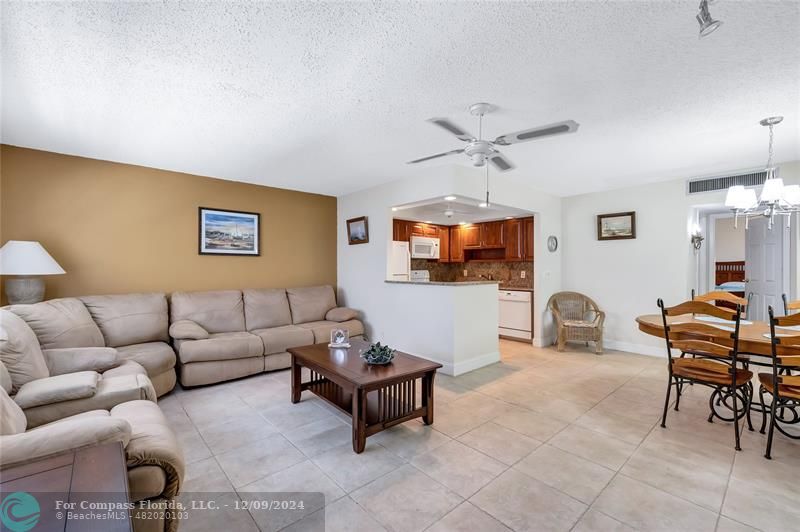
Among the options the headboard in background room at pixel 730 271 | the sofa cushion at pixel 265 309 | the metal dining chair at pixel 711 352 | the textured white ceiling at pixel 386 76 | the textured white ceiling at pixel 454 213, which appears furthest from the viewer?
the headboard in background room at pixel 730 271

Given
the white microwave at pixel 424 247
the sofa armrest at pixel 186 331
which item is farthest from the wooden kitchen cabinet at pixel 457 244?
the sofa armrest at pixel 186 331

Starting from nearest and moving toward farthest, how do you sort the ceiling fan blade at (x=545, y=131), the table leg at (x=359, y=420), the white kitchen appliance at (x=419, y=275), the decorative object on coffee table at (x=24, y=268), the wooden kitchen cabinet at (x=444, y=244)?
the ceiling fan blade at (x=545, y=131)
the table leg at (x=359, y=420)
the decorative object on coffee table at (x=24, y=268)
the white kitchen appliance at (x=419, y=275)
the wooden kitchen cabinet at (x=444, y=244)

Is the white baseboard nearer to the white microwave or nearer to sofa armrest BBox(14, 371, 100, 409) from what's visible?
the white microwave

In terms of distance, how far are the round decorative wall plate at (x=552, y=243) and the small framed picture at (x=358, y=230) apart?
2.88 metres

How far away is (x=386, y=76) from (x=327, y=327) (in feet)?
10.9

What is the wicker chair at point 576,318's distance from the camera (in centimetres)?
501

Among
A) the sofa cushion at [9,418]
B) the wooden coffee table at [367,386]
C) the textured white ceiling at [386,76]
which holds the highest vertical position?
the textured white ceiling at [386,76]

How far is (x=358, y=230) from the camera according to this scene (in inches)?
205

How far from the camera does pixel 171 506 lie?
1.52m

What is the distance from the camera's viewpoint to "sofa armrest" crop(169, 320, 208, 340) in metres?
3.66

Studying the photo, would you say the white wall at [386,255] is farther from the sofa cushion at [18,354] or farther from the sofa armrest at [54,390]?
the sofa cushion at [18,354]

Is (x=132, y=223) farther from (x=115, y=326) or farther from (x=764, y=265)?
(x=764, y=265)

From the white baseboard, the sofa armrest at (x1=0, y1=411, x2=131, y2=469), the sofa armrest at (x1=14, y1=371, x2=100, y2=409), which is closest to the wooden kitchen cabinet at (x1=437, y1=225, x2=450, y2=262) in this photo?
the white baseboard

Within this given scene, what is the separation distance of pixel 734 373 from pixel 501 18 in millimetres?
2814
